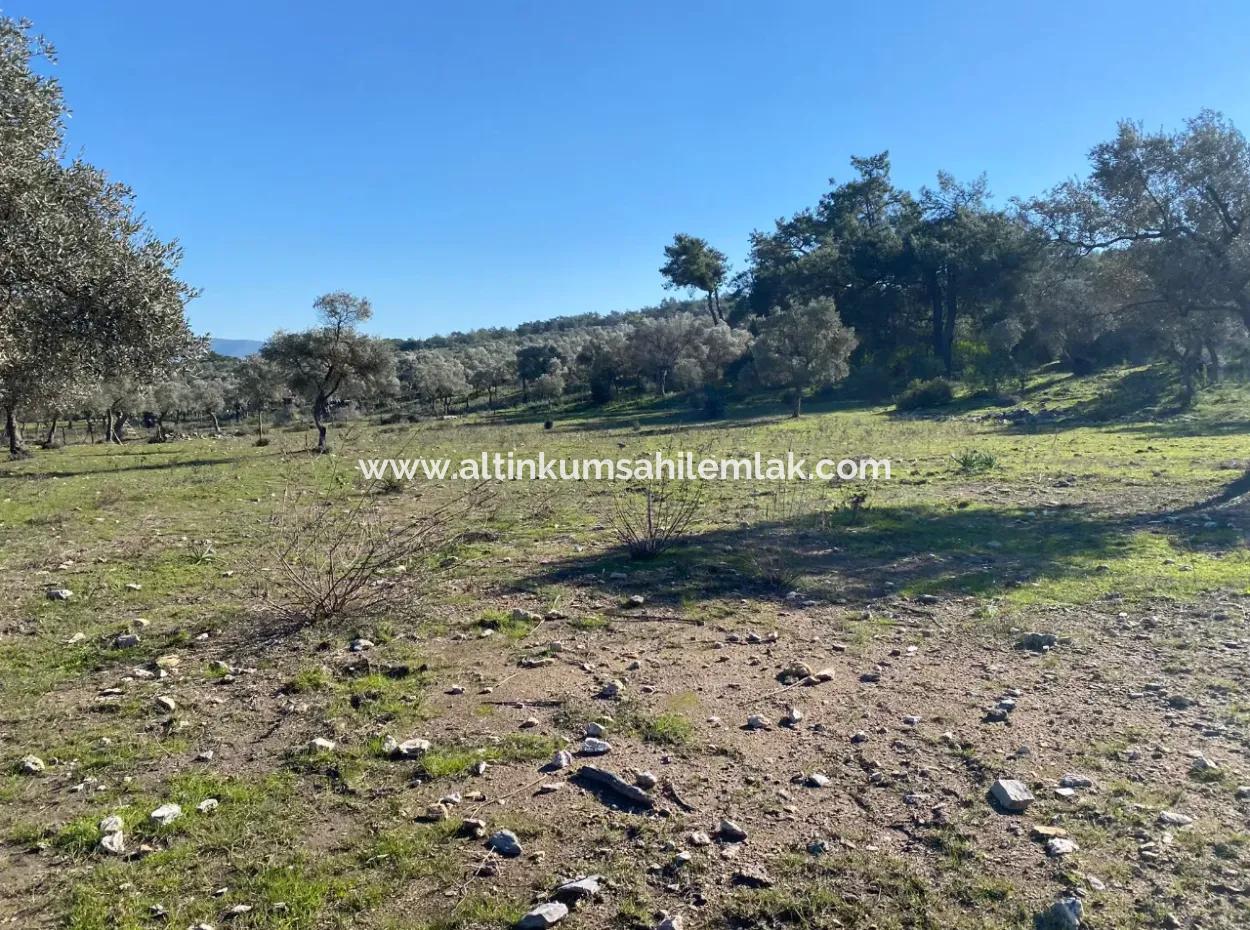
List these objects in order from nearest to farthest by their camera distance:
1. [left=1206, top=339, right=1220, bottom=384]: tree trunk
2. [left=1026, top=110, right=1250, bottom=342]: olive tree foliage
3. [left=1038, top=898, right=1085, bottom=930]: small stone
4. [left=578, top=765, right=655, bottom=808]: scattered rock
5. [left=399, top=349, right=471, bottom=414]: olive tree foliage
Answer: [left=1038, top=898, right=1085, bottom=930]: small stone < [left=578, top=765, right=655, bottom=808]: scattered rock < [left=1026, top=110, right=1250, bottom=342]: olive tree foliage < [left=1206, top=339, right=1220, bottom=384]: tree trunk < [left=399, top=349, right=471, bottom=414]: olive tree foliage

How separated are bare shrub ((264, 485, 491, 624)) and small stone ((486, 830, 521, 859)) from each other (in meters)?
3.92

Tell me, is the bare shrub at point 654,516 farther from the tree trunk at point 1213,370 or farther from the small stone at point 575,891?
the tree trunk at point 1213,370

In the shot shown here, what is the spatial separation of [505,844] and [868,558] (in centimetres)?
685

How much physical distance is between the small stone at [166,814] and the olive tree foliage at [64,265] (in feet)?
32.3

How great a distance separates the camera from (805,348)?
4038cm

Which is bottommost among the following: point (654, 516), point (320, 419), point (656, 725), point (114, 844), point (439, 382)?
point (656, 725)

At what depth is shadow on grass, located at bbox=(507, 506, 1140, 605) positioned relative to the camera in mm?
8344

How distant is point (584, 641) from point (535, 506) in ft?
25.0

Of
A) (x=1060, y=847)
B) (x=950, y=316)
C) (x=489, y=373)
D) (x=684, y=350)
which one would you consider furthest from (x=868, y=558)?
(x=489, y=373)

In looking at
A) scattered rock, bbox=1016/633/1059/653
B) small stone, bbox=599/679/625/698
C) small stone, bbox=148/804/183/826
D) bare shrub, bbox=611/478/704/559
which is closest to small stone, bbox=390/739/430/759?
small stone, bbox=148/804/183/826

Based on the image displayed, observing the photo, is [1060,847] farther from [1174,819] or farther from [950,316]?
[950,316]

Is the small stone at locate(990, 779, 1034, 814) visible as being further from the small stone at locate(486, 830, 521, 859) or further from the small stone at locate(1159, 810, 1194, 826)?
the small stone at locate(486, 830, 521, 859)

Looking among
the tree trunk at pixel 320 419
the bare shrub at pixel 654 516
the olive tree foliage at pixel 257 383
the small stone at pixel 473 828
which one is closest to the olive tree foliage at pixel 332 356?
the tree trunk at pixel 320 419

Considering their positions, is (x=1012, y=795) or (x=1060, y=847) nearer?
(x=1060, y=847)
